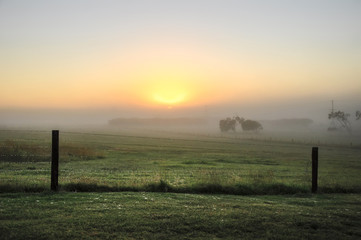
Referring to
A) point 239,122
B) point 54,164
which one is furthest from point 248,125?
point 54,164

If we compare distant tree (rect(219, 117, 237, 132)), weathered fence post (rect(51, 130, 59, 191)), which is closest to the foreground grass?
weathered fence post (rect(51, 130, 59, 191))

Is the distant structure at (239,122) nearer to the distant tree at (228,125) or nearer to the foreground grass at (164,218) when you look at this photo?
the distant tree at (228,125)

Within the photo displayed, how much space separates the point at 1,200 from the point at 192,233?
22.2ft

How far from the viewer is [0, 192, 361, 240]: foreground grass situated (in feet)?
22.2

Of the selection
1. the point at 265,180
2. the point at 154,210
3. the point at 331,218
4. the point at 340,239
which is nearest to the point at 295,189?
the point at 265,180

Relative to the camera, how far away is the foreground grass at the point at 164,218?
22.2 feet

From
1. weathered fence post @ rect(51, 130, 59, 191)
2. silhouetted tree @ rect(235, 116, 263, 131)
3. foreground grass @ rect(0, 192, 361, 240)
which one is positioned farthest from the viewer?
silhouetted tree @ rect(235, 116, 263, 131)

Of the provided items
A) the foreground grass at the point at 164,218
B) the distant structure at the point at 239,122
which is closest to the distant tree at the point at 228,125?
the distant structure at the point at 239,122

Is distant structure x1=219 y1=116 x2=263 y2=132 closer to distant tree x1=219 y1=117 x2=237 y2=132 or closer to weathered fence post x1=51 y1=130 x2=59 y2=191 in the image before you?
distant tree x1=219 y1=117 x2=237 y2=132

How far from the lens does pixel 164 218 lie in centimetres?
773

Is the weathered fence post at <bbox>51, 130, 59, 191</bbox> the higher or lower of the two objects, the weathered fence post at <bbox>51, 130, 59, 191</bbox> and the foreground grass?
the higher

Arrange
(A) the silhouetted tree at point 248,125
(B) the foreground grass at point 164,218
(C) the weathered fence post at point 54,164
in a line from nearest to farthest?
(B) the foreground grass at point 164,218
(C) the weathered fence post at point 54,164
(A) the silhouetted tree at point 248,125

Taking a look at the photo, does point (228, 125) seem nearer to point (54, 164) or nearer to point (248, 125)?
point (248, 125)

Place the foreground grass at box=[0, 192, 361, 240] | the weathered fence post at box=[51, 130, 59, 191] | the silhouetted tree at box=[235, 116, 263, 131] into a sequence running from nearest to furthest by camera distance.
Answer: the foreground grass at box=[0, 192, 361, 240] < the weathered fence post at box=[51, 130, 59, 191] < the silhouetted tree at box=[235, 116, 263, 131]
